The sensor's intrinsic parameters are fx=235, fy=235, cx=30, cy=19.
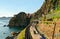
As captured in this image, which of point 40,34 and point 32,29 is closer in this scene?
point 40,34

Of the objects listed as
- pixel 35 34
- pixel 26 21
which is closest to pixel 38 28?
pixel 35 34

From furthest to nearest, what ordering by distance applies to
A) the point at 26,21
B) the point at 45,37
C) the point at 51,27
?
the point at 26,21 → the point at 51,27 → the point at 45,37

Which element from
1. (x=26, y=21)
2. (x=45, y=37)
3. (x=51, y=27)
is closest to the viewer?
(x=45, y=37)

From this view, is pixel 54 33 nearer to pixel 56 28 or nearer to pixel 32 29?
pixel 56 28

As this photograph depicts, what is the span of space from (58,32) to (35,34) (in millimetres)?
3306

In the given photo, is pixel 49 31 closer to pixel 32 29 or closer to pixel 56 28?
pixel 56 28

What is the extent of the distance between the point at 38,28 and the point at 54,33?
3426mm

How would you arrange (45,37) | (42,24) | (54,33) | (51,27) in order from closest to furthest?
(45,37), (54,33), (51,27), (42,24)

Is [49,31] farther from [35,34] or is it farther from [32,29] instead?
[32,29]

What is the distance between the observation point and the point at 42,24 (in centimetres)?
3109

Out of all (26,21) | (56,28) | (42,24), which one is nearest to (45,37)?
(56,28)

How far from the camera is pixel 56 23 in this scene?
2952cm

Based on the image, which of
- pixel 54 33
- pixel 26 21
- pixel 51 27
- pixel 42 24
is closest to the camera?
pixel 54 33

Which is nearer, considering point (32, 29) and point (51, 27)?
point (51, 27)
